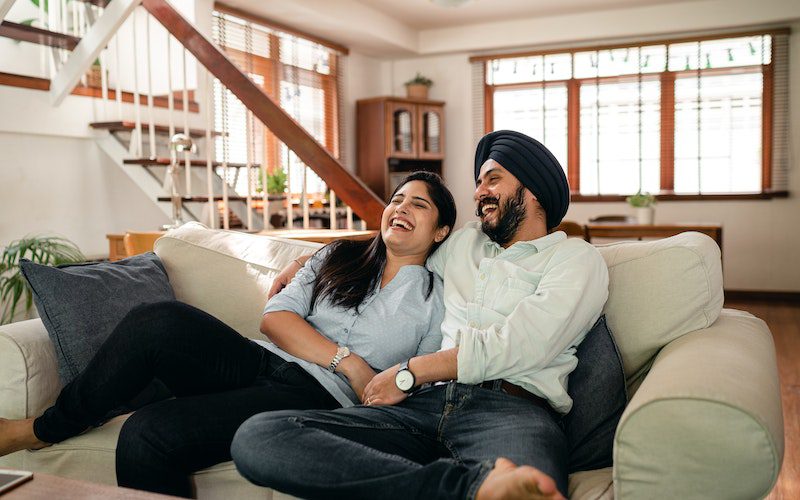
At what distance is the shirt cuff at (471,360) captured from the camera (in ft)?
5.24

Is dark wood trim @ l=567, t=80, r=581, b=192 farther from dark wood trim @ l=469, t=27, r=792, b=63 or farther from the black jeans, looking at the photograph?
the black jeans

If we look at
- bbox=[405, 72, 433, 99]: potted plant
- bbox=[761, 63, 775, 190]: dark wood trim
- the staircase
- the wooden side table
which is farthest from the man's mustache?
A: bbox=[405, 72, 433, 99]: potted plant

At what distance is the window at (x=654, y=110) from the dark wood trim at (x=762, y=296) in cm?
93

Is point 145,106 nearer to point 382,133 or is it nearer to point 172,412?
point 382,133

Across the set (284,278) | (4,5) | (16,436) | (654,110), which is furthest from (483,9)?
(16,436)

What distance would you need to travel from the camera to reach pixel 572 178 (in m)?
7.14

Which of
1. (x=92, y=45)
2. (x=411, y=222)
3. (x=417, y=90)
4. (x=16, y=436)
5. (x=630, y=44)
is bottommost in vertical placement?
(x=16, y=436)

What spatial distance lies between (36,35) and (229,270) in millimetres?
2501

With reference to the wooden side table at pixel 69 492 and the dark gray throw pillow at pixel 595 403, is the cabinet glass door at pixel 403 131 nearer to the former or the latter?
the dark gray throw pillow at pixel 595 403

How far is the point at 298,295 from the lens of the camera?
6.51ft

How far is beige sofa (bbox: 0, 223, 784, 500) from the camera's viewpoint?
→ 4.09 ft

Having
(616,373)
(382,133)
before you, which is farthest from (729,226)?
(616,373)

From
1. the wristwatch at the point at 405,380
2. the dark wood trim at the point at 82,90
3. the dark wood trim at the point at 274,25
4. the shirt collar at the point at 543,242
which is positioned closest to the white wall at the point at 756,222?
the dark wood trim at the point at 274,25

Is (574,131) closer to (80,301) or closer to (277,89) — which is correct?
(277,89)
